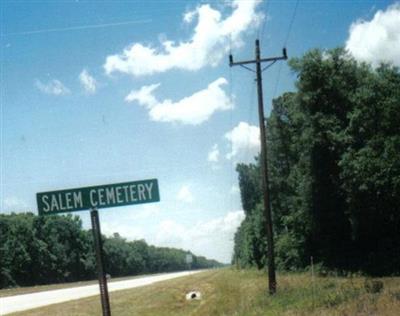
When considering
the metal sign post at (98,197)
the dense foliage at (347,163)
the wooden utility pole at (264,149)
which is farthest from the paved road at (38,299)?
the metal sign post at (98,197)

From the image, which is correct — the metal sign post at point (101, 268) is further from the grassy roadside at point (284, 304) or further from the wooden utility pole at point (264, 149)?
the wooden utility pole at point (264, 149)

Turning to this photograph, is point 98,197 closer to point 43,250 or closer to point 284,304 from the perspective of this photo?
point 284,304

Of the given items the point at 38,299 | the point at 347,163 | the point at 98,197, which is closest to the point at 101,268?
the point at 98,197

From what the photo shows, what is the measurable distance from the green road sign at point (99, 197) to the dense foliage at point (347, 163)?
2734 centimetres

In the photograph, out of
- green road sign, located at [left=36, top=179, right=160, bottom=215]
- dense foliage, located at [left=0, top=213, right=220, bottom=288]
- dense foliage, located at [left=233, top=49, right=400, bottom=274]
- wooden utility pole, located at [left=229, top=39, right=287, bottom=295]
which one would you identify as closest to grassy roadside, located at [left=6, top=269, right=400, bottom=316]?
wooden utility pole, located at [left=229, top=39, right=287, bottom=295]

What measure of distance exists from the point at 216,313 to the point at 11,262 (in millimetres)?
83495

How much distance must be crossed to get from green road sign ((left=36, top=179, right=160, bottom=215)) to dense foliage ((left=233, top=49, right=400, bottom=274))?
89.7ft

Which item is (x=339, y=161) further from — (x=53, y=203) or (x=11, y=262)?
(x=11, y=262)

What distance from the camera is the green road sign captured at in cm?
1017

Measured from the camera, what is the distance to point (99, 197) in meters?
10.2

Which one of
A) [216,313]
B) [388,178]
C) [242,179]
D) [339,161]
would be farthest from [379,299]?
[242,179]

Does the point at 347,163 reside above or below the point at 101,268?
above

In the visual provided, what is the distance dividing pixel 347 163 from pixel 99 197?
29.2 meters

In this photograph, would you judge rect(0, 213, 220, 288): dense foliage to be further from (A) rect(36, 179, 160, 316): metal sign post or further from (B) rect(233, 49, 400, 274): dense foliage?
(A) rect(36, 179, 160, 316): metal sign post
